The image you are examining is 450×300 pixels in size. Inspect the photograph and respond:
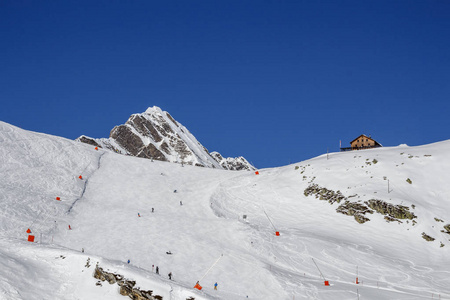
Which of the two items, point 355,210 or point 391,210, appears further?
point 355,210

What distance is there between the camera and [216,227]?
4978 cm

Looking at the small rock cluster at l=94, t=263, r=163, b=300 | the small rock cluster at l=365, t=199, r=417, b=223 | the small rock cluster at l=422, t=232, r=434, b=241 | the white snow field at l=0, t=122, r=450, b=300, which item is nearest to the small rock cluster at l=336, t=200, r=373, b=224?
the white snow field at l=0, t=122, r=450, b=300

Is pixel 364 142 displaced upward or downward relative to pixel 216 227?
upward

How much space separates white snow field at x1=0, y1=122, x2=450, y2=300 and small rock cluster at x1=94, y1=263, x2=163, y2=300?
0.36 meters

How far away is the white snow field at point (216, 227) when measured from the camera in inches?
1141

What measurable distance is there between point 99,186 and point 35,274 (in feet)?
128

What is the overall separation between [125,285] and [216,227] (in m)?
26.7

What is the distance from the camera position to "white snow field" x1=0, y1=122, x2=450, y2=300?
95.1ft

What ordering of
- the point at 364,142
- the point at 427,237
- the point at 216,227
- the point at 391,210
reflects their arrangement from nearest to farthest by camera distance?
the point at 427,237
the point at 216,227
the point at 391,210
the point at 364,142

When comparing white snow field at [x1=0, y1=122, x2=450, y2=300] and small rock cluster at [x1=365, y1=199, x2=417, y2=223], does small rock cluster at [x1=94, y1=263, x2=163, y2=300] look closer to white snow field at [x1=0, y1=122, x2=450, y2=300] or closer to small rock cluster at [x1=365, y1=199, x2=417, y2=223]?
white snow field at [x1=0, y1=122, x2=450, y2=300]

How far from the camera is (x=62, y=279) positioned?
25875mm

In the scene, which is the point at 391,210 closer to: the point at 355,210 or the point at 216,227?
the point at 355,210

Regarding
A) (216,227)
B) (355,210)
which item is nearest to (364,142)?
(355,210)

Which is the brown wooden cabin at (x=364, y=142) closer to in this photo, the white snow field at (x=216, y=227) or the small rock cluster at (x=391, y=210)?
the white snow field at (x=216, y=227)
